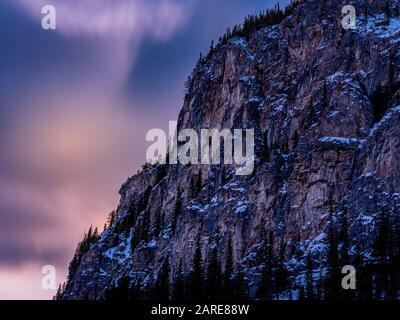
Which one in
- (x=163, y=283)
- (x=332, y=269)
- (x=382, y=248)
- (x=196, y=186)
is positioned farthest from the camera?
(x=196, y=186)

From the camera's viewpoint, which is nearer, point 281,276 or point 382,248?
point 382,248

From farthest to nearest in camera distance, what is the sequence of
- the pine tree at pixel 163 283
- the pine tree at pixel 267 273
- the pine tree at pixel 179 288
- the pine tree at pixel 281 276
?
the pine tree at pixel 163 283 → the pine tree at pixel 179 288 → the pine tree at pixel 267 273 → the pine tree at pixel 281 276

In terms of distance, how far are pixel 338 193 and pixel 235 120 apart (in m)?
51.1

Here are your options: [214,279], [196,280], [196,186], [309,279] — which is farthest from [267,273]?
[196,186]

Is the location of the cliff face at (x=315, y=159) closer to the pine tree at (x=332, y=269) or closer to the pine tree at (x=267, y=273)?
the pine tree at (x=267, y=273)

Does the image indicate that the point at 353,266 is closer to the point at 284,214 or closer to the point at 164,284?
the point at 284,214

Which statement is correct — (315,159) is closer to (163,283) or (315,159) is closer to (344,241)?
(344,241)

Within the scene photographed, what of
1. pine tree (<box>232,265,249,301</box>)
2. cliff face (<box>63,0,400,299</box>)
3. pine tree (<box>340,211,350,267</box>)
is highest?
cliff face (<box>63,0,400,299</box>)

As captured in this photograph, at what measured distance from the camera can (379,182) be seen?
14312 cm

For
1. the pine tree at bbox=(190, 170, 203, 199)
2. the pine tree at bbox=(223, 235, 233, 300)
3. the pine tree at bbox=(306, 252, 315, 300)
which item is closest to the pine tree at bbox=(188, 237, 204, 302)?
the pine tree at bbox=(223, 235, 233, 300)

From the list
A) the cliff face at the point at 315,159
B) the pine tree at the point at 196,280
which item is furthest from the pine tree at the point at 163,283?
the pine tree at the point at 196,280

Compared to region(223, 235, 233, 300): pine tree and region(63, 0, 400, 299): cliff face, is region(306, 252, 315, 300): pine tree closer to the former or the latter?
region(63, 0, 400, 299): cliff face
